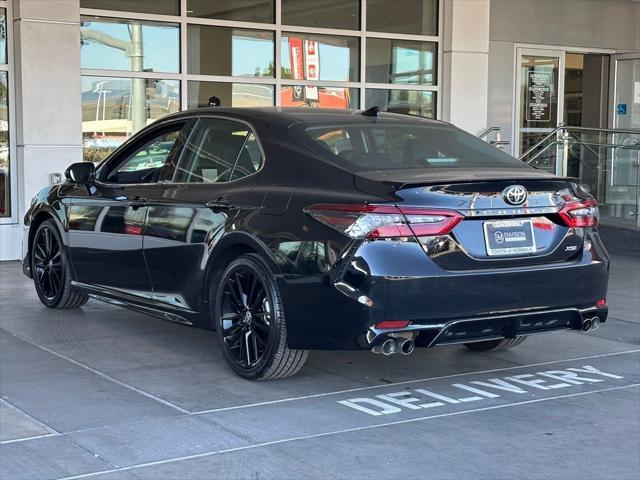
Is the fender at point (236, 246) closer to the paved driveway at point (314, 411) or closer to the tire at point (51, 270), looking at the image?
the paved driveway at point (314, 411)

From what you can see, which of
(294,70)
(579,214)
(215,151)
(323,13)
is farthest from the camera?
(323,13)

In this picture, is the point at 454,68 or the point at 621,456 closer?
the point at 621,456

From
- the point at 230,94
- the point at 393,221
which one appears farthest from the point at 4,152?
the point at 393,221

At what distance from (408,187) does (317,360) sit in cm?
183

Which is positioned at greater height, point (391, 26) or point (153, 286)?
point (391, 26)

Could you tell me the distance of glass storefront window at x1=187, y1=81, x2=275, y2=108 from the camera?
43.4 feet

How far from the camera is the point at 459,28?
1495 centimetres

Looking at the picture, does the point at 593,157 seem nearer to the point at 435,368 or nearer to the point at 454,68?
the point at 454,68

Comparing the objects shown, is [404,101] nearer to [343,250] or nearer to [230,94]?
[230,94]

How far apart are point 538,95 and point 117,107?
7.64 m

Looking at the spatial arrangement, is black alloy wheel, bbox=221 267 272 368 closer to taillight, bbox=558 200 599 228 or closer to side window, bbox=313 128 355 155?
side window, bbox=313 128 355 155

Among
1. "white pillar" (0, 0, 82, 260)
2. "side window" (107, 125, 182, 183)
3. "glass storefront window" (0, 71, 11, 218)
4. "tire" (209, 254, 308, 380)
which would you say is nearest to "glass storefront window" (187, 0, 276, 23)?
"white pillar" (0, 0, 82, 260)

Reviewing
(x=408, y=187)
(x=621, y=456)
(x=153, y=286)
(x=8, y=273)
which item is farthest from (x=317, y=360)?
A: (x=8, y=273)

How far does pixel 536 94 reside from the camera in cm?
1716
